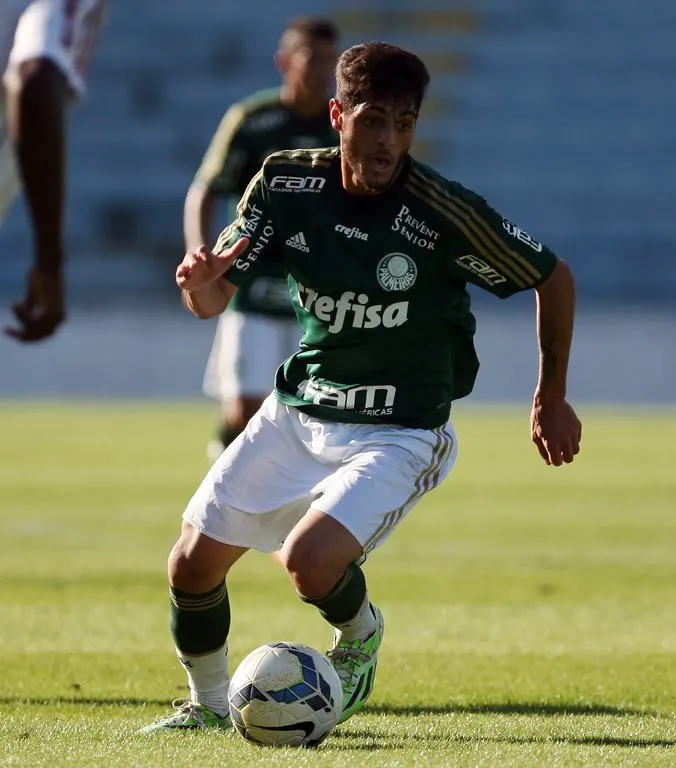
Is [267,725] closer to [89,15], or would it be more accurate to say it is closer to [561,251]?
[89,15]

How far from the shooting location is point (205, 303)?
14.3ft

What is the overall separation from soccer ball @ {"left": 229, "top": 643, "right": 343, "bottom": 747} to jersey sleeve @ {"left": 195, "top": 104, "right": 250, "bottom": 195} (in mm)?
3921

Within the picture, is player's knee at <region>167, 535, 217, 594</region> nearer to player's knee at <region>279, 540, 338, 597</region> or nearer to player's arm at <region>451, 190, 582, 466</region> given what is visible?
player's knee at <region>279, 540, 338, 597</region>

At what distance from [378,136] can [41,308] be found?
1070 millimetres

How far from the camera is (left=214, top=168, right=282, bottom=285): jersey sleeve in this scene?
4.48 m

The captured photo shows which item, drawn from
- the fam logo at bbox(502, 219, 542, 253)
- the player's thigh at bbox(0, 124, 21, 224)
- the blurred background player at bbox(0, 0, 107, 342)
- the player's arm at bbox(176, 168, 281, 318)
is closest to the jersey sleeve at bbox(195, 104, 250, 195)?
the player's thigh at bbox(0, 124, 21, 224)

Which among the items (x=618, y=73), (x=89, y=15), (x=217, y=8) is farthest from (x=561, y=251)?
(x=89, y=15)

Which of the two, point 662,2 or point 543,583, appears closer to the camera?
point 543,583

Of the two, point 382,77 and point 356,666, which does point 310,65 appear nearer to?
point 382,77

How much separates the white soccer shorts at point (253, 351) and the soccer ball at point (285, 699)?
4001 millimetres

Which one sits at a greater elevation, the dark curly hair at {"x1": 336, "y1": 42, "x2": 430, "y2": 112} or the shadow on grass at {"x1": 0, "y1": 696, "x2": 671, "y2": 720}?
the dark curly hair at {"x1": 336, "y1": 42, "x2": 430, "y2": 112}

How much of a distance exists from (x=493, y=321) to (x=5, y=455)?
33.5ft

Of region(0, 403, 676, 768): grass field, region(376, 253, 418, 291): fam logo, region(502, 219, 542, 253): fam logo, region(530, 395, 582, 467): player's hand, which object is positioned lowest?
region(0, 403, 676, 768): grass field

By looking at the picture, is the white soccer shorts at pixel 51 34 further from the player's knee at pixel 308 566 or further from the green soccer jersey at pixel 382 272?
the player's knee at pixel 308 566
